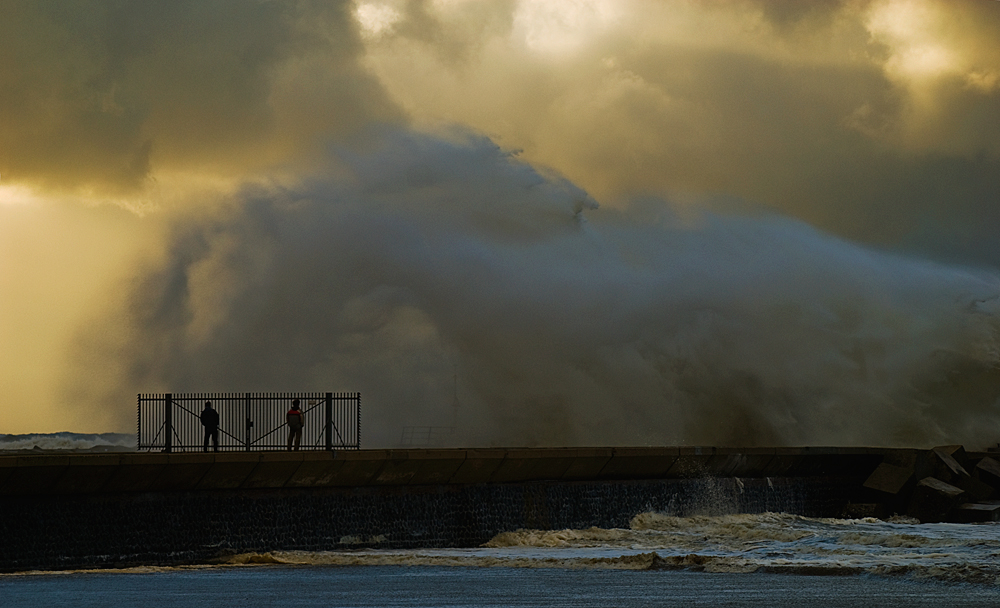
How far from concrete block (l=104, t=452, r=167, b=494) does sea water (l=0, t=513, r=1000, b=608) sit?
3.58ft

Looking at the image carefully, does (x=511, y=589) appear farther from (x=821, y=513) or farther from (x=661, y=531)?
(x=821, y=513)

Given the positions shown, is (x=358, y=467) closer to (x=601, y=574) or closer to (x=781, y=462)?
(x=601, y=574)

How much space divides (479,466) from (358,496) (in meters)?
2.12

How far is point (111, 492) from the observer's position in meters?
16.8

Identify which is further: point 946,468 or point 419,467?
point 946,468

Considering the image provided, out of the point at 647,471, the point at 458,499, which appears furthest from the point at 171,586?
the point at 647,471

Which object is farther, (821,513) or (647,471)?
(821,513)

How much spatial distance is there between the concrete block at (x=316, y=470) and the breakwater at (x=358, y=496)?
0.07 feet

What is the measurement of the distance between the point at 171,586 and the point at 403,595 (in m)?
2.72

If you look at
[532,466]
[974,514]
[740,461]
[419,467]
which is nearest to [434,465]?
[419,467]

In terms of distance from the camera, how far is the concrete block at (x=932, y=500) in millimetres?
24203

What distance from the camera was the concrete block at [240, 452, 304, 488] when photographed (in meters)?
17.9

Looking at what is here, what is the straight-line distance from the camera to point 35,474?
15.9 meters

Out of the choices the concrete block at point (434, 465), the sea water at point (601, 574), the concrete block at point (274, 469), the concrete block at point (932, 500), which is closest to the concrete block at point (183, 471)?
the concrete block at point (274, 469)
